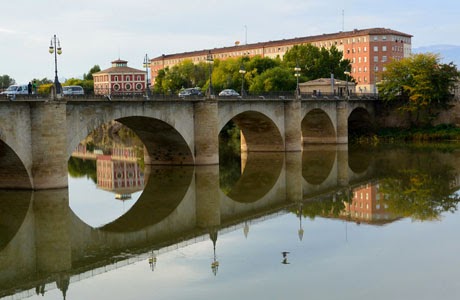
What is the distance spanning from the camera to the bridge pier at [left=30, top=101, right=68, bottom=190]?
3741 centimetres

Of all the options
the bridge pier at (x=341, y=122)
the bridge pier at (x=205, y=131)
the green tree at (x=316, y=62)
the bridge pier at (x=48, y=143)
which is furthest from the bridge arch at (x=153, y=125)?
the green tree at (x=316, y=62)

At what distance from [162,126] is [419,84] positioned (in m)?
44.5

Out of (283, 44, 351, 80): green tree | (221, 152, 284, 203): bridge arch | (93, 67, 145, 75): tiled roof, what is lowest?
(221, 152, 284, 203): bridge arch

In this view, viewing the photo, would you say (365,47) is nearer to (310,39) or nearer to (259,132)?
(310,39)

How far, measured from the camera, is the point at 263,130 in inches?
2598

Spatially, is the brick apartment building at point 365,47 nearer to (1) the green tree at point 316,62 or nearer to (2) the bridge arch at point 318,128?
(1) the green tree at point 316,62

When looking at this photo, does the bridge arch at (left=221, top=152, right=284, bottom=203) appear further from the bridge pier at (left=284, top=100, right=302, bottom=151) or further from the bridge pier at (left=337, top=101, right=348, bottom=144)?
the bridge pier at (left=337, top=101, right=348, bottom=144)

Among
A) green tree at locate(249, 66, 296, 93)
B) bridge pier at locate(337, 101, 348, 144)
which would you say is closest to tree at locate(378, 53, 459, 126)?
bridge pier at locate(337, 101, 348, 144)

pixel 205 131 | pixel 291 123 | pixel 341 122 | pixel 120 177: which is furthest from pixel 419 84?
pixel 120 177

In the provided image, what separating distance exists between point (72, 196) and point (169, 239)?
14.9 m

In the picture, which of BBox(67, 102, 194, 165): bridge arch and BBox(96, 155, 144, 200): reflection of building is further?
BBox(96, 155, 144, 200): reflection of building

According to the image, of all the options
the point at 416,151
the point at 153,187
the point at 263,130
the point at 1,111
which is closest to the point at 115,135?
the point at 263,130

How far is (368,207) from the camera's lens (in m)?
36.1

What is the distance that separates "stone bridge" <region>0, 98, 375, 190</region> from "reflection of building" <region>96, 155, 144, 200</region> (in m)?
2.84
